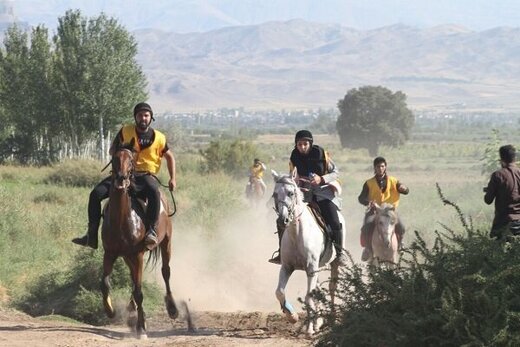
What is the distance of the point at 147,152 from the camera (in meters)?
13.9

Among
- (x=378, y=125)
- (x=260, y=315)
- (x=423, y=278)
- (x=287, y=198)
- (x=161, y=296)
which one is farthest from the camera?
(x=378, y=125)

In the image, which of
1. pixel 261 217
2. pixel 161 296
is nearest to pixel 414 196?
pixel 261 217

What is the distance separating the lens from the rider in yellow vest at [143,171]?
44.8 feet

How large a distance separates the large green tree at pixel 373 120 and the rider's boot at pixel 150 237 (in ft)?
356

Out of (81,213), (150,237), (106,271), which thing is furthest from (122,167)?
(81,213)

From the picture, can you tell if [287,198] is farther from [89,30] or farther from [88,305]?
[89,30]

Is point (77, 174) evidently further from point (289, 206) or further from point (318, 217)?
point (289, 206)

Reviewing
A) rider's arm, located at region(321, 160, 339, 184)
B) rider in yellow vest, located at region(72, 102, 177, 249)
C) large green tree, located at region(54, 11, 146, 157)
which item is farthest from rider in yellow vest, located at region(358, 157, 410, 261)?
large green tree, located at region(54, 11, 146, 157)

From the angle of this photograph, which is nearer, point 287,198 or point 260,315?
point 287,198

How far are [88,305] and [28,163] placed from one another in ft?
161

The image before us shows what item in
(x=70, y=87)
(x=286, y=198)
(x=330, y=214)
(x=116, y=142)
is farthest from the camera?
(x=70, y=87)

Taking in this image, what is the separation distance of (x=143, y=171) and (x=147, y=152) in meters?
0.26

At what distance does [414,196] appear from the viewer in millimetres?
48562

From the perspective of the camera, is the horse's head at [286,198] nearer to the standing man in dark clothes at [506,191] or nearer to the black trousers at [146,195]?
the black trousers at [146,195]
